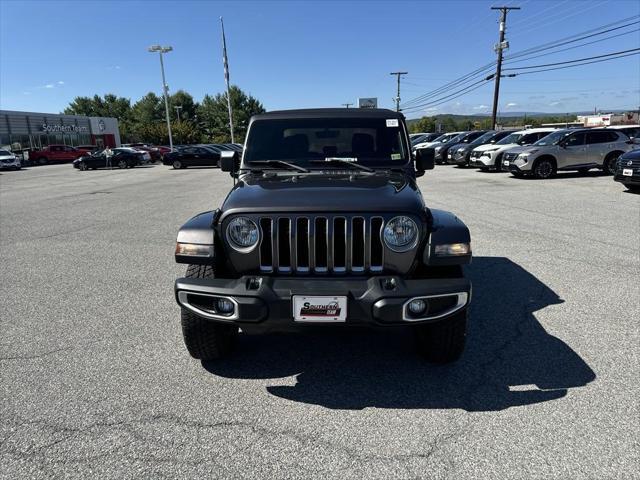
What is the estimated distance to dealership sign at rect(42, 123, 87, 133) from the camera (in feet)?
168

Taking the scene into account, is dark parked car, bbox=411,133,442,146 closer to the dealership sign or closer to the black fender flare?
the black fender flare

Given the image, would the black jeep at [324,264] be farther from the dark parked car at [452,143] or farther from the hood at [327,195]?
the dark parked car at [452,143]

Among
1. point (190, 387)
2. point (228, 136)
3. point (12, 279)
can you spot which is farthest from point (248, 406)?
point (228, 136)

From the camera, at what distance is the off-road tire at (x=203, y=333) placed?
10.3 ft

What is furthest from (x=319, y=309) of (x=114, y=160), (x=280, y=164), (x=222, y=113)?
(x=222, y=113)

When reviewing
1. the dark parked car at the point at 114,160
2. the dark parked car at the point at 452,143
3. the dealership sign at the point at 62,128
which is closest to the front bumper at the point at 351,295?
the dark parked car at the point at 452,143

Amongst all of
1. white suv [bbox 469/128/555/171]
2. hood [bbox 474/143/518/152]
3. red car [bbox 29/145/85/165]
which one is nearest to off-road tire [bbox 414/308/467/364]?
white suv [bbox 469/128/555/171]

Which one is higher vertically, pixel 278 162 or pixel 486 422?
pixel 278 162

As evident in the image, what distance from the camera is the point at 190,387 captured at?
3.12 m

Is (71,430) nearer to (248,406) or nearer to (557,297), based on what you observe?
(248,406)

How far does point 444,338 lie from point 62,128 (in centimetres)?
6089

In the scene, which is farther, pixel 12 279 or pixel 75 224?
pixel 75 224

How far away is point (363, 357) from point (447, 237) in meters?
1.16

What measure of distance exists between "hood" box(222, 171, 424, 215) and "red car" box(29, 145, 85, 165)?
150 feet
